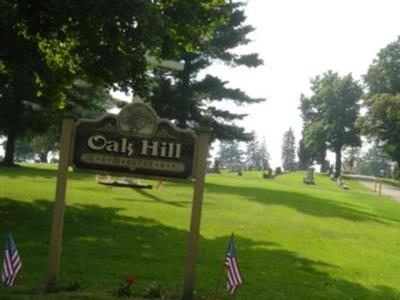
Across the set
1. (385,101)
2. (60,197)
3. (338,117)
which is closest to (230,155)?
(338,117)

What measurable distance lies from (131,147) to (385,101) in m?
59.5

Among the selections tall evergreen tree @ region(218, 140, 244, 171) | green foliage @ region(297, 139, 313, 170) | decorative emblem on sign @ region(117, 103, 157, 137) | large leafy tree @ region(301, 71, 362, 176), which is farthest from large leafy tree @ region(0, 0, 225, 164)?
tall evergreen tree @ region(218, 140, 244, 171)

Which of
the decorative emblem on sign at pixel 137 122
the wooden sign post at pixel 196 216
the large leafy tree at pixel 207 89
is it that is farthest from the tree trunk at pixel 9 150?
the wooden sign post at pixel 196 216

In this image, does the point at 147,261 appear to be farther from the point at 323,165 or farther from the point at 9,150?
the point at 323,165

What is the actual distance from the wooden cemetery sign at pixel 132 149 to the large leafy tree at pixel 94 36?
4.50 meters

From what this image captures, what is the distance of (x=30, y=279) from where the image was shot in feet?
25.7

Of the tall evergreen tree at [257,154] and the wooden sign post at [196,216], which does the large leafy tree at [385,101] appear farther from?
the tall evergreen tree at [257,154]

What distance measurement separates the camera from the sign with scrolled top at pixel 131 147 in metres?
7.43

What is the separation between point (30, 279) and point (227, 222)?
803 centimetres

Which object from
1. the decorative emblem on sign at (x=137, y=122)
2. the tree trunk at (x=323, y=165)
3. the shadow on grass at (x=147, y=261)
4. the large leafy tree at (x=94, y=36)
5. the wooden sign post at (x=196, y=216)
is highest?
the large leafy tree at (x=94, y=36)

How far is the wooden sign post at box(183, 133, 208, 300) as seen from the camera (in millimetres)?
7254

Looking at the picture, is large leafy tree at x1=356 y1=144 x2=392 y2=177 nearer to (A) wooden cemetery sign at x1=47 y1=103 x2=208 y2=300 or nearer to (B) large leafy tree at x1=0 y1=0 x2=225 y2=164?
(B) large leafy tree at x1=0 y1=0 x2=225 y2=164

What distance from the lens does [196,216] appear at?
7.38 m

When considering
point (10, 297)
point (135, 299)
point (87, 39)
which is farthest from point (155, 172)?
point (87, 39)
